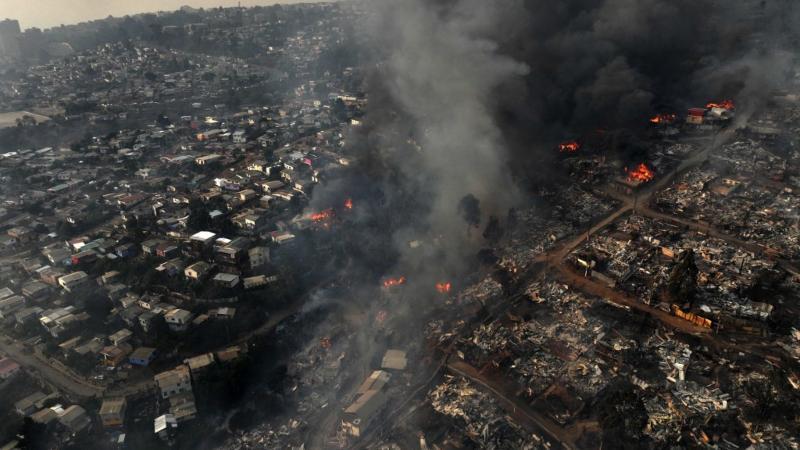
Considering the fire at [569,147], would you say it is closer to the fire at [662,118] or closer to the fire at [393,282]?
the fire at [662,118]

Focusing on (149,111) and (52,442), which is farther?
(149,111)

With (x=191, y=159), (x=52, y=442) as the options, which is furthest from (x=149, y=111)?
(x=52, y=442)

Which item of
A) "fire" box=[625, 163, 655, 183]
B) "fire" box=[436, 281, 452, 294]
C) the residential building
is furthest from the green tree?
the residential building

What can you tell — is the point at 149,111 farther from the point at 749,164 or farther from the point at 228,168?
the point at 749,164

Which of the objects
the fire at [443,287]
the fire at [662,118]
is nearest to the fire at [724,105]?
the fire at [662,118]

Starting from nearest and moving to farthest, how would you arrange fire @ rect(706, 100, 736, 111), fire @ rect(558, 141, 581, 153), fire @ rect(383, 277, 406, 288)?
fire @ rect(383, 277, 406, 288)
fire @ rect(558, 141, 581, 153)
fire @ rect(706, 100, 736, 111)

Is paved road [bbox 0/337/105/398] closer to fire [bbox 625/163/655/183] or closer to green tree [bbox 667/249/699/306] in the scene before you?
green tree [bbox 667/249/699/306]
